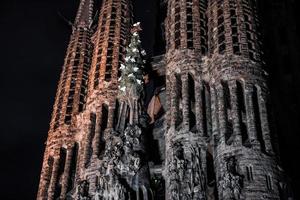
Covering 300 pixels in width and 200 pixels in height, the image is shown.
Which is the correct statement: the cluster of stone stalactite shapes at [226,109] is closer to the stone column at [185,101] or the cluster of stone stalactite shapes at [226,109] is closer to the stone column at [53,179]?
the stone column at [185,101]

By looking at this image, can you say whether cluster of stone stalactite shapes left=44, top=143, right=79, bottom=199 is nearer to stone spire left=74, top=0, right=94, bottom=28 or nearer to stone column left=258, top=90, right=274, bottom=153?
stone spire left=74, top=0, right=94, bottom=28

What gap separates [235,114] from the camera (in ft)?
78.0

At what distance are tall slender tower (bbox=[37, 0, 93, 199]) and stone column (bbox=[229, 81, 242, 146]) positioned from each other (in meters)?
9.05

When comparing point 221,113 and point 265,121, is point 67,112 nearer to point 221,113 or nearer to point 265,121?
point 221,113

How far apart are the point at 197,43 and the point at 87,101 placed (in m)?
6.26

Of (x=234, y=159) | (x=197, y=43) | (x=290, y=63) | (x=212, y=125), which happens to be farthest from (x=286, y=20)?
(x=234, y=159)

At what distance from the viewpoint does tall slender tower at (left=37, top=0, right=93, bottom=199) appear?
96.4ft

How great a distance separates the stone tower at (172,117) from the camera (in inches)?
903

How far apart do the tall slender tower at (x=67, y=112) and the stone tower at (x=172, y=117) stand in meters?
0.06

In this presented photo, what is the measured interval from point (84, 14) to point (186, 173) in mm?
17185

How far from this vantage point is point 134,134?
25.7 meters

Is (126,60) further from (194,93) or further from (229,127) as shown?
(229,127)

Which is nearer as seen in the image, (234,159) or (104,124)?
(234,159)

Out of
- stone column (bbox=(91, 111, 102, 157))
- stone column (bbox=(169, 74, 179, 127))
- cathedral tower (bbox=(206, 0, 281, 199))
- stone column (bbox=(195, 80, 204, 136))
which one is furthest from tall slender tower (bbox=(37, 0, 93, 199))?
cathedral tower (bbox=(206, 0, 281, 199))
